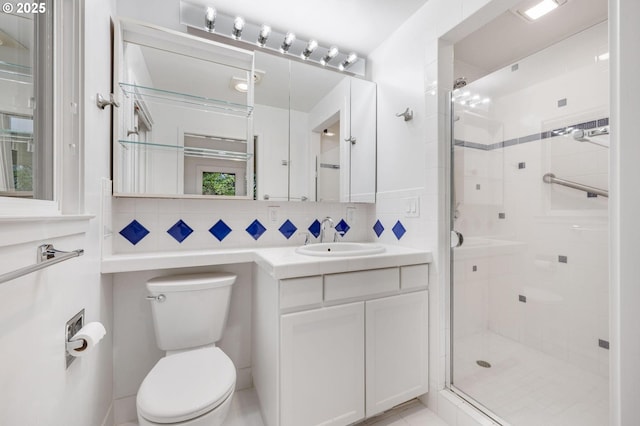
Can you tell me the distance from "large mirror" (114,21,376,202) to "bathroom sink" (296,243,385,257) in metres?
0.37

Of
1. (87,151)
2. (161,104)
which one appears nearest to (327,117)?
(161,104)

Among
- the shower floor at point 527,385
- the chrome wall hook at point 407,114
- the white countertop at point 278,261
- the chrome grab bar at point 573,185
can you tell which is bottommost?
the shower floor at point 527,385

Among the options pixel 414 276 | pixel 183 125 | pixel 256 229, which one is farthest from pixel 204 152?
pixel 414 276

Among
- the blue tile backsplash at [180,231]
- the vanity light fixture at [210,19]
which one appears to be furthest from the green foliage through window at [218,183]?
the vanity light fixture at [210,19]

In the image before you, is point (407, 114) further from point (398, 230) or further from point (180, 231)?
point (180, 231)

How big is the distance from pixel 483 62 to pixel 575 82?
1.28 m

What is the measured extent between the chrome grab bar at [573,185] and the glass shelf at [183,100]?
1661mm

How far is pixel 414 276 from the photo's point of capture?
58.3 inches

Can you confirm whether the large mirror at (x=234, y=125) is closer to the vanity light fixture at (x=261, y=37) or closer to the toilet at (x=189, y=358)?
the vanity light fixture at (x=261, y=37)

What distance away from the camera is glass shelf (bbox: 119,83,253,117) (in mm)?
1496

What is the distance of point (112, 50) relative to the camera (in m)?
1.40

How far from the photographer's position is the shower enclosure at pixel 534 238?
1.12 m

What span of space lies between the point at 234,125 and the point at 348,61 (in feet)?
3.42

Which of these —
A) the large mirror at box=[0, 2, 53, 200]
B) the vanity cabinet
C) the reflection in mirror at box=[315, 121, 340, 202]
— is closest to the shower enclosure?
the vanity cabinet
